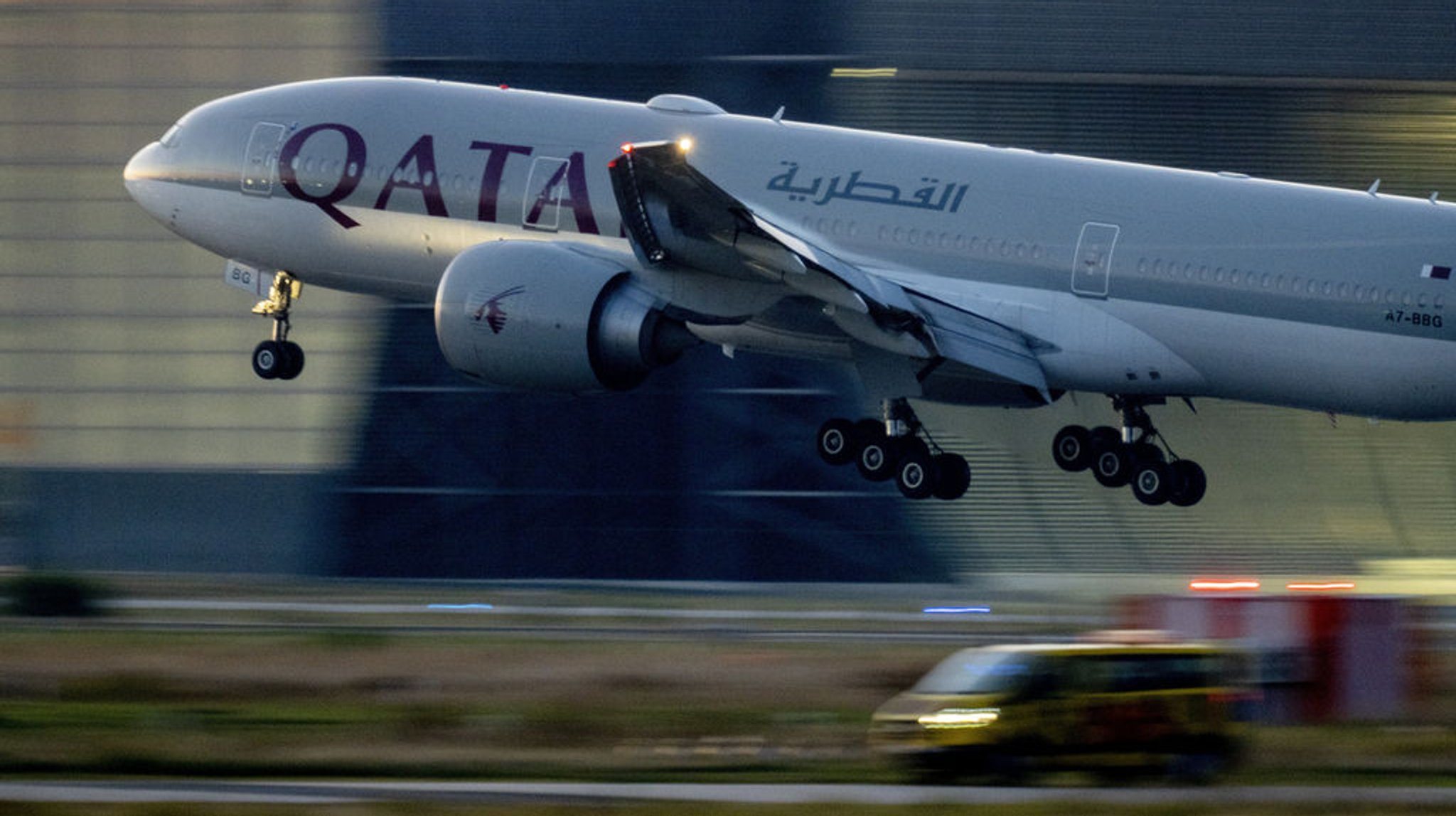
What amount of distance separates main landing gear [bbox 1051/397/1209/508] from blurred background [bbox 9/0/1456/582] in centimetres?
1103

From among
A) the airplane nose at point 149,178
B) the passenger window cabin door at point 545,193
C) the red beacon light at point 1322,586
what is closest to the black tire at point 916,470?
the passenger window cabin door at point 545,193

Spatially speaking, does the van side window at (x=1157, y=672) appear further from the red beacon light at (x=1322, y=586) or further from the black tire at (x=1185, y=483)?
the red beacon light at (x=1322, y=586)

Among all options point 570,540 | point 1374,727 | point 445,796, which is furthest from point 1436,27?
point 445,796

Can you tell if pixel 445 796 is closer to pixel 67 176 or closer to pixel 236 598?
pixel 236 598

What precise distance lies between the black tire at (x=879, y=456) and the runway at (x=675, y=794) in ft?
45.2

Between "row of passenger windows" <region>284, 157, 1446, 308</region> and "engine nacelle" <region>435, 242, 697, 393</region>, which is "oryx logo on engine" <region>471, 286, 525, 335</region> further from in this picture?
"row of passenger windows" <region>284, 157, 1446, 308</region>

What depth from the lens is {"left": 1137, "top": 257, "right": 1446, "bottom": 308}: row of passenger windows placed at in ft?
102

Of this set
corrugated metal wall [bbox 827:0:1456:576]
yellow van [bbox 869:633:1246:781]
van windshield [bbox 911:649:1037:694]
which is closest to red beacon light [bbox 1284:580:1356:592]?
→ corrugated metal wall [bbox 827:0:1456:576]

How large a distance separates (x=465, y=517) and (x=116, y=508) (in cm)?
973

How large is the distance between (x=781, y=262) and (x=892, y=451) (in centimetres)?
466

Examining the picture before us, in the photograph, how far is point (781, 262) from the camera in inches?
1223

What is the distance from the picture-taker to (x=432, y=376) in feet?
166

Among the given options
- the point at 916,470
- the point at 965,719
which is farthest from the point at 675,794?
the point at 916,470

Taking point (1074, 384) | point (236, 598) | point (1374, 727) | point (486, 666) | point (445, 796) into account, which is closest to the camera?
point (445, 796)
